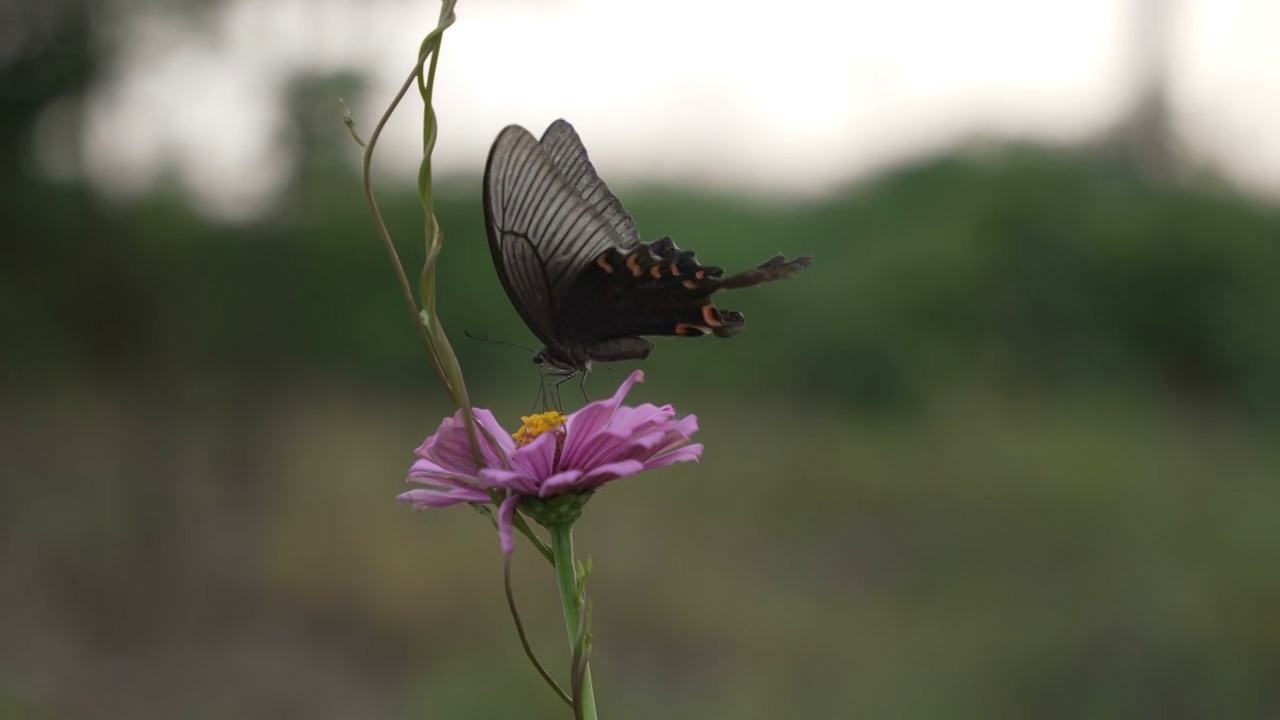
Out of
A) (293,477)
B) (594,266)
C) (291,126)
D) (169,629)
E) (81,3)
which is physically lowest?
(169,629)

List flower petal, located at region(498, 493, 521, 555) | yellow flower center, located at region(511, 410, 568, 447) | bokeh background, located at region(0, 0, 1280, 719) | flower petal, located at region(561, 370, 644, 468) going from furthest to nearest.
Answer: bokeh background, located at region(0, 0, 1280, 719) < yellow flower center, located at region(511, 410, 568, 447) < flower petal, located at region(561, 370, 644, 468) < flower petal, located at region(498, 493, 521, 555)

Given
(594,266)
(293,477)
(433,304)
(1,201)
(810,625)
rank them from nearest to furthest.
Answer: (433,304) < (594,266) < (810,625) < (1,201) < (293,477)

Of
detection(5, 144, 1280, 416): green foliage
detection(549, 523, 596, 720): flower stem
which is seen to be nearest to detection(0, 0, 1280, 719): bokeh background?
detection(5, 144, 1280, 416): green foliage

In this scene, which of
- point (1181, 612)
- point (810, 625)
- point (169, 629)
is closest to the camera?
point (1181, 612)

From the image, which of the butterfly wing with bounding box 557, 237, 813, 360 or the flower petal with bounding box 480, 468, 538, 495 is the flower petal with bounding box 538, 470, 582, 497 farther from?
the butterfly wing with bounding box 557, 237, 813, 360

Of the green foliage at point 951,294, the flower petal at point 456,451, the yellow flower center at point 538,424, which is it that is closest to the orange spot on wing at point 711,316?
the yellow flower center at point 538,424

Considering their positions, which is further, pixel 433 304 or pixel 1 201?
pixel 1 201

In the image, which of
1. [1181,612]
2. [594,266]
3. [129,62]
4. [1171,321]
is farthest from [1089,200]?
[594,266]

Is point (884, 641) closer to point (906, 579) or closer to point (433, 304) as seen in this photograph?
point (906, 579)
